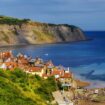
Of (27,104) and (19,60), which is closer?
(27,104)

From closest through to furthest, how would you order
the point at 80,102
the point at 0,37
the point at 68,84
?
1. the point at 80,102
2. the point at 68,84
3. the point at 0,37

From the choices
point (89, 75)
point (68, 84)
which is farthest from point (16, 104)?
point (89, 75)

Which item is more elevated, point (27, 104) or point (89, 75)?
point (27, 104)

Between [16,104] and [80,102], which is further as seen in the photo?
[80,102]

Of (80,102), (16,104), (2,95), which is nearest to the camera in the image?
(16,104)

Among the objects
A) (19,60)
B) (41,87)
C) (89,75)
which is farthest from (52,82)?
(89,75)

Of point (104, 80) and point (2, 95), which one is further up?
point (2, 95)

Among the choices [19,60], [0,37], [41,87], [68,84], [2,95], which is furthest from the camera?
[0,37]

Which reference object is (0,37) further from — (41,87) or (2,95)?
(2,95)

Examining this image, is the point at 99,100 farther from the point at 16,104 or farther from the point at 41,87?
the point at 16,104
